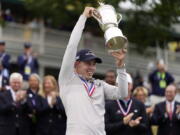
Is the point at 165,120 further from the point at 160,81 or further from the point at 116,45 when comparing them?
the point at 116,45

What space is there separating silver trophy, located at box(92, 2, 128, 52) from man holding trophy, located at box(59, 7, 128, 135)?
2.4 inches

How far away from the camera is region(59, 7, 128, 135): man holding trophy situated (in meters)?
8.48

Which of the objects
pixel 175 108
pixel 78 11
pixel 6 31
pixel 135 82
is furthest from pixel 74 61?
pixel 6 31

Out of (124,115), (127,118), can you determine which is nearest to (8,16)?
(124,115)

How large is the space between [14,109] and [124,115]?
2.30 meters

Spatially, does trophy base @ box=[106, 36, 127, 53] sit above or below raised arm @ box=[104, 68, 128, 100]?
above

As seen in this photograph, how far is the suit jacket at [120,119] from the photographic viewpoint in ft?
41.7

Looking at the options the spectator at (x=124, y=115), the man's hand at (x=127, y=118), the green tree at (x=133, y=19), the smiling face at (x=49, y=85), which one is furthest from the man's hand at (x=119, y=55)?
the green tree at (x=133, y=19)

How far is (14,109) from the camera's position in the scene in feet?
45.5

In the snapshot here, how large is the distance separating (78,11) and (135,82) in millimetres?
5668

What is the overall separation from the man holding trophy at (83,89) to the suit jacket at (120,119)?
12.7 feet

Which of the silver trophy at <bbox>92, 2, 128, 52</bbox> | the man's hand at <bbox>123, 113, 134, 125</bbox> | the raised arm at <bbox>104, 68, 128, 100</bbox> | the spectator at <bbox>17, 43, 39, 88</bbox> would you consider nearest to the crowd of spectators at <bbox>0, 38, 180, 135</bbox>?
the man's hand at <bbox>123, 113, 134, 125</bbox>

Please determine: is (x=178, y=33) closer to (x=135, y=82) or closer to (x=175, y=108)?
(x=135, y=82)

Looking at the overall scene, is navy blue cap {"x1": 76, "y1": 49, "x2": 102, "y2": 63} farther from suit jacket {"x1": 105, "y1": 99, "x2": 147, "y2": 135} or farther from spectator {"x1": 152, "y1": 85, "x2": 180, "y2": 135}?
spectator {"x1": 152, "y1": 85, "x2": 180, "y2": 135}
